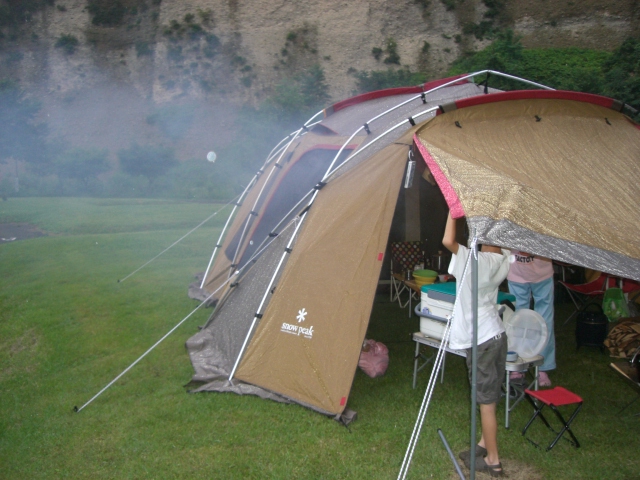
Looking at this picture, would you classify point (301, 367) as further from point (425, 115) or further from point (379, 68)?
point (379, 68)

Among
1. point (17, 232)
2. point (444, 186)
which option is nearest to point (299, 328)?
point (444, 186)

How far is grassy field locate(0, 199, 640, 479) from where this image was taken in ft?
10.9

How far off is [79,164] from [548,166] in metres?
32.1

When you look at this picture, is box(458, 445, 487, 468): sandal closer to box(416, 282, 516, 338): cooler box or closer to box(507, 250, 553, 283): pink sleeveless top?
box(416, 282, 516, 338): cooler box

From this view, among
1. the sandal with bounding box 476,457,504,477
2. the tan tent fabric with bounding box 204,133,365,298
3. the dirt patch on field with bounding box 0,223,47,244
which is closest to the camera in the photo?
the sandal with bounding box 476,457,504,477

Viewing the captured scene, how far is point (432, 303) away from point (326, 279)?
82cm

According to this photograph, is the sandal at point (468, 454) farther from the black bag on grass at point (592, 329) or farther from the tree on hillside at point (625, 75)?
the tree on hillside at point (625, 75)

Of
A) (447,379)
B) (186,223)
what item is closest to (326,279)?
(447,379)

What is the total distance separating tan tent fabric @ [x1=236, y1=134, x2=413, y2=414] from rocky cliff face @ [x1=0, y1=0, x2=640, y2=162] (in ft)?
115

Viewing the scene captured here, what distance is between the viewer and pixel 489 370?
10.2ft

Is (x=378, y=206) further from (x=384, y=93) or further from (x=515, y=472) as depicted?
(x=384, y=93)

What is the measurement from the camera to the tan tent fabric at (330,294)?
391 centimetres

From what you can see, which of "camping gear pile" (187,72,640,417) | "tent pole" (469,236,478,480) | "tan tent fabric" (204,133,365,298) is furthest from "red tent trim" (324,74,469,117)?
"tent pole" (469,236,478,480)

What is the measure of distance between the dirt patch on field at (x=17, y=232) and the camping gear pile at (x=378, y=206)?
11.1 m
